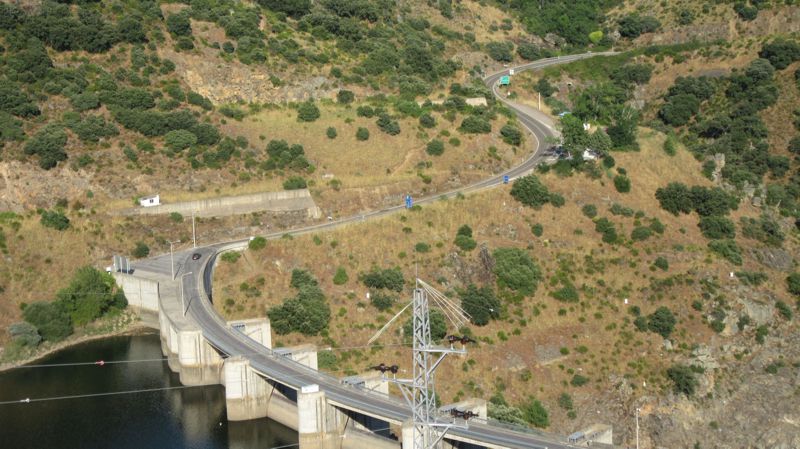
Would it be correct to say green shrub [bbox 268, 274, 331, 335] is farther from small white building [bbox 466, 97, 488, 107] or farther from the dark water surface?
small white building [bbox 466, 97, 488, 107]

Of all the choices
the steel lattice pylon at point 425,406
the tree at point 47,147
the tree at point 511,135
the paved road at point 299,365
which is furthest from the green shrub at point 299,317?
the tree at point 511,135

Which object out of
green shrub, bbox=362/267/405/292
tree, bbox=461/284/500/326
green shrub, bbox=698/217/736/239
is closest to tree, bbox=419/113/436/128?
green shrub, bbox=362/267/405/292

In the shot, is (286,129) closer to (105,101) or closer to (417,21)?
(105,101)

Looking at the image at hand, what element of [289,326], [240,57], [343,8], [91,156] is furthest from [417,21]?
[289,326]

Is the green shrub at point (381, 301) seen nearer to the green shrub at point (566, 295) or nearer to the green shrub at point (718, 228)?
the green shrub at point (566, 295)

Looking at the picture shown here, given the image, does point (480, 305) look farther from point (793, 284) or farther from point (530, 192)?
point (793, 284)

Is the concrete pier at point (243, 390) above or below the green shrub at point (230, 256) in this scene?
below
